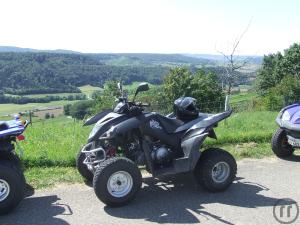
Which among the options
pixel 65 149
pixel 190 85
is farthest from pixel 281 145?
pixel 190 85

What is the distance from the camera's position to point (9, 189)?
5020mm

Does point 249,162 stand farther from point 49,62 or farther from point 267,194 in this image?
point 49,62

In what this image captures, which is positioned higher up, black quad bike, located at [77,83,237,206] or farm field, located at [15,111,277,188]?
black quad bike, located at [77,83,237,206]

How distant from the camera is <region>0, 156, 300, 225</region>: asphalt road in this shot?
4902mm

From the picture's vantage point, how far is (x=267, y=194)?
19.2 feet

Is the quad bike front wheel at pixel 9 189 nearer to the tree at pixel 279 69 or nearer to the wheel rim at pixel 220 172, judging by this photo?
the wheel rim at pixel 220 172

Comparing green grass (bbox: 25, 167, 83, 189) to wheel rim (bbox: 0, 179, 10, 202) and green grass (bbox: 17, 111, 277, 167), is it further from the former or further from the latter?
wheel rim (bbox: 0, 179, 10, 202)

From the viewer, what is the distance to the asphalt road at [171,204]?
193 inches

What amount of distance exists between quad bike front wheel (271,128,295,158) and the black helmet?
2490 mm

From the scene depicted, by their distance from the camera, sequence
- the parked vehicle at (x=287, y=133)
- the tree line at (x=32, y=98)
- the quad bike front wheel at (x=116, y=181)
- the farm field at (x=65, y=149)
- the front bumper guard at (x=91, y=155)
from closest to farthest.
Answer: the quad bike front wheel at (x=116, y=181)
the front bumper guard at (x=91, y=155)
the farm field at (x=65, y=149)
the parked vehicle at (x=287, y=133)
the tree line at (x=32, y=98)

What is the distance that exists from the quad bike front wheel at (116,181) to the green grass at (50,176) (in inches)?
47.3

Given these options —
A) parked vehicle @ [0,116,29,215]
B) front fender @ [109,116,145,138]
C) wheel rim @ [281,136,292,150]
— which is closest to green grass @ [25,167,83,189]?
parked vehicle @ [0,116,29,215]

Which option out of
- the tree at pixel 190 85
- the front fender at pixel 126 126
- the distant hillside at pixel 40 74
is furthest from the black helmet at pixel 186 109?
the tree at pixel 190 85

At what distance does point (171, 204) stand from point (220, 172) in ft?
3.34
